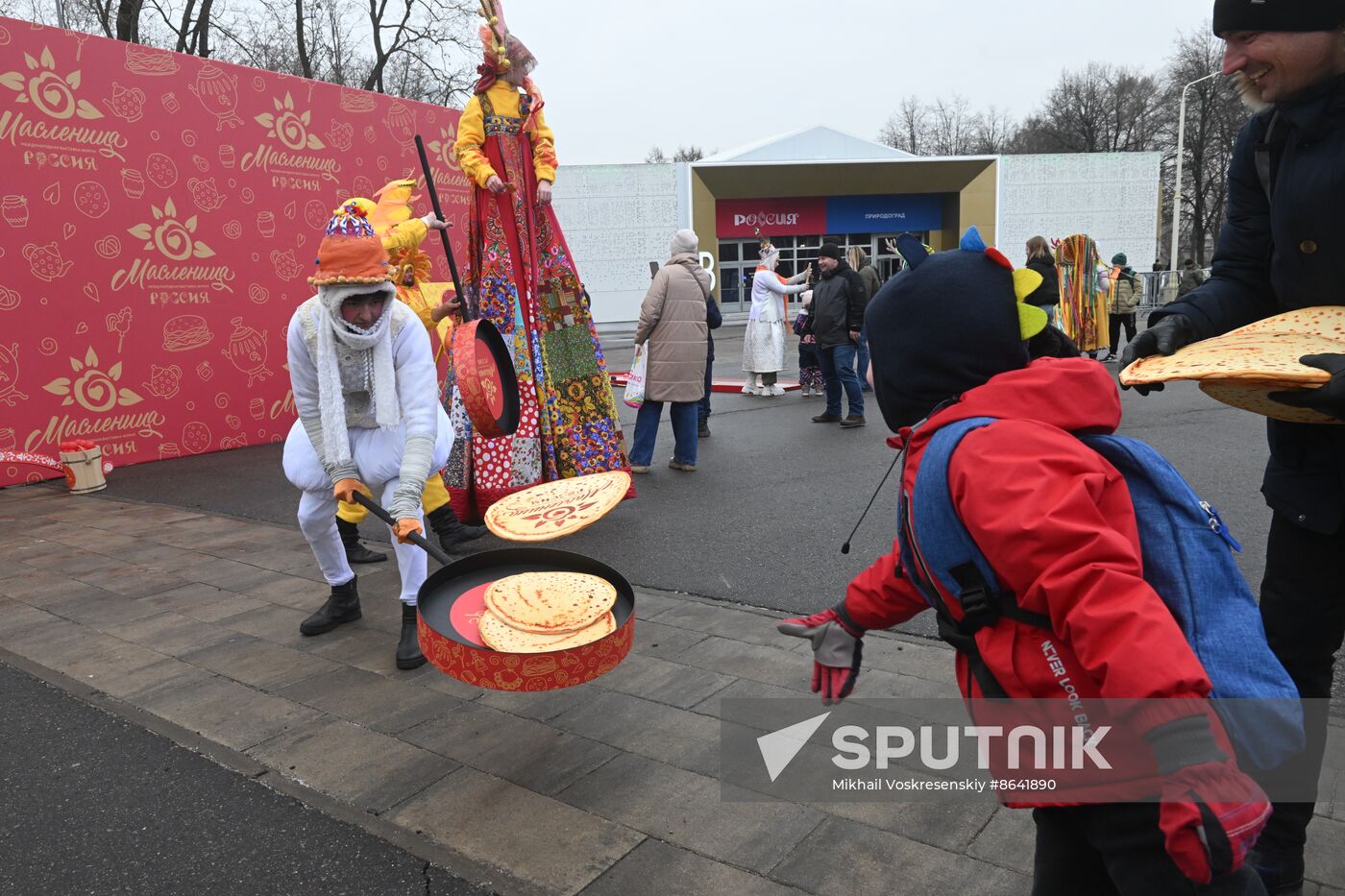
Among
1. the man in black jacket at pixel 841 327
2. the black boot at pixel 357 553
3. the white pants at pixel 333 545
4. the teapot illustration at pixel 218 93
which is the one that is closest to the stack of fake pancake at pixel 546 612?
the white pants at pixel 333 545

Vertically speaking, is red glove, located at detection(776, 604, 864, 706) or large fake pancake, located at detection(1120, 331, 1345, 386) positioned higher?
large fake pancake, located at detection(1120, 331, 1345, 386)

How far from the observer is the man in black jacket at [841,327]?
9.64 metres

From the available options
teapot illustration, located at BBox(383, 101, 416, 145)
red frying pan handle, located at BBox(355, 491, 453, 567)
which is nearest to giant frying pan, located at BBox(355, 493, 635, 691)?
red frying pan handle, located at BBox(355, 491, 453, 567)

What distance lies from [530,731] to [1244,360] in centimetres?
253

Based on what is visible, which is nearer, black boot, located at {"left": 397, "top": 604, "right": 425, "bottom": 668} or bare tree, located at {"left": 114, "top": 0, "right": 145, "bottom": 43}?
black boot, located at {"left": 397, "top": 604, "right": 425, "bottom": 668}

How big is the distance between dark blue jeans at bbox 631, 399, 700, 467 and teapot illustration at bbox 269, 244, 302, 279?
16.8 feet

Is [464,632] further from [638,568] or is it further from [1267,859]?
[638,568]

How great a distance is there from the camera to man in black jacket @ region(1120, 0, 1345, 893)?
72.0 inches

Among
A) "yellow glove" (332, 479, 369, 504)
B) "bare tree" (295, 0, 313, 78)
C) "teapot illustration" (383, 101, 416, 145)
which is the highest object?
"bare tree" (295, 0, 313, 78)

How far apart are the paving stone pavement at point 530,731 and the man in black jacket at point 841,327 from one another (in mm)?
5427

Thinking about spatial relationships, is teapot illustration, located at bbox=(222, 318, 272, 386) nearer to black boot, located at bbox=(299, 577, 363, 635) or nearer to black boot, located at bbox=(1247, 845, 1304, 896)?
black boot, located at bbox=(299, 577, 363, 635)

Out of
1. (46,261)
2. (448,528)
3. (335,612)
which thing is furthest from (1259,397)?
(46,261)

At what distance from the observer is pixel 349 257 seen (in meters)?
3.80

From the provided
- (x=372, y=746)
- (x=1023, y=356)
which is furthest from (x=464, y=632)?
(x=1023, y=356)
